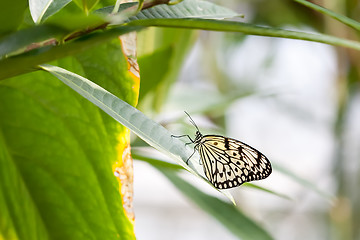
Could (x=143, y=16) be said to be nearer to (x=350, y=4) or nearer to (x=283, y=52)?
(x=350, y=4)

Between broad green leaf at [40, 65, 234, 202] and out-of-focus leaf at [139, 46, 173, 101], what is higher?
out-of-focus leaf at [139, 46, 173, 101]

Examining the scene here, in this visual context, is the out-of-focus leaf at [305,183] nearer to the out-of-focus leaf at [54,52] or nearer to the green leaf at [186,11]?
the green leaf at [186,11]

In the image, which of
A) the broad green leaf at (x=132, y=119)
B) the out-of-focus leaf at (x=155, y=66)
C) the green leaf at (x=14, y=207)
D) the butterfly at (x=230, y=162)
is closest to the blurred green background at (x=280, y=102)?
the out-of-focus leaf at (x=155, y=66)

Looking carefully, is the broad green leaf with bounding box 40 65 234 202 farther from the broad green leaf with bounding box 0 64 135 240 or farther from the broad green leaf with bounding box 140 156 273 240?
the broad green leaf with bounding box 140 156 273 240

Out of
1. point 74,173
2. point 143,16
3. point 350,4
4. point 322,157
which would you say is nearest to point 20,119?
point 74,173

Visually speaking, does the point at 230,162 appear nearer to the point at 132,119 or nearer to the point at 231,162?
the point at 231,162

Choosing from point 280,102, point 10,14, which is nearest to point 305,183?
point 10,14

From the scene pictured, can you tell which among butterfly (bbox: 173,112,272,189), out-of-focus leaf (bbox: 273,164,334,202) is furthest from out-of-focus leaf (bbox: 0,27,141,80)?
out-of-focus leaf (bbox: 273,164,334,202)
